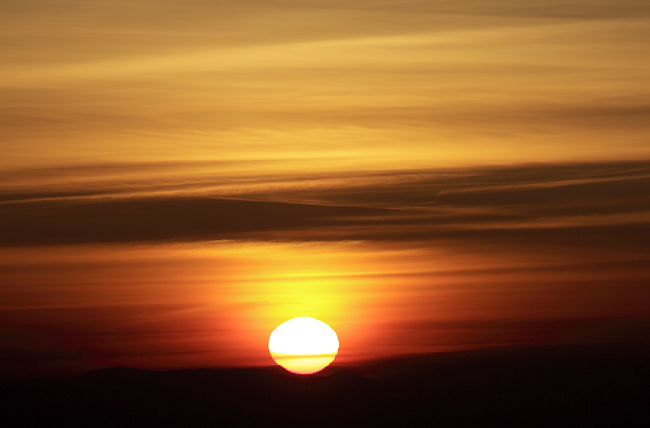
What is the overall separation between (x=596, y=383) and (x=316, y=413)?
141 feet

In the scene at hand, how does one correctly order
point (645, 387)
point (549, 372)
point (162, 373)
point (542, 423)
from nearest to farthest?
1. point (645, 387)
2. point (542, 423)
3. point (549, 372)
4. point (162, 373)

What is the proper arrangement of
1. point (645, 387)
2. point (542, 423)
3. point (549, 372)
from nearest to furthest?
point (645, 387), point (542, 423), point (549, 372)

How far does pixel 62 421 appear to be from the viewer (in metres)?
135

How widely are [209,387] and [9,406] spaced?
38105 mm

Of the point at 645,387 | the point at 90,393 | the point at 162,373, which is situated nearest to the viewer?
the point at 645,387

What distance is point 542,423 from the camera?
129 meters

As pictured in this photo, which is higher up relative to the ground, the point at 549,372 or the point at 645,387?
the point at 549,372

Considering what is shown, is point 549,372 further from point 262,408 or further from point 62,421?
point 62,421

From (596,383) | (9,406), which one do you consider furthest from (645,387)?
(9,406)

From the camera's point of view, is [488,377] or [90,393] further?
[90,393]

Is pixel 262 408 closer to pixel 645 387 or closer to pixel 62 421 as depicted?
pixel 62 421

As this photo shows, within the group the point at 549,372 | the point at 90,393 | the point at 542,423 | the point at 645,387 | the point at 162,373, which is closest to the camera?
the point at 645,387

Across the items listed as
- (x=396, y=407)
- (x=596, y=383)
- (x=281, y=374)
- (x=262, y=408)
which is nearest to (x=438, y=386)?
(x=396, y=407)

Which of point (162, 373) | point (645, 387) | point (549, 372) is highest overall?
point (162, 373)
